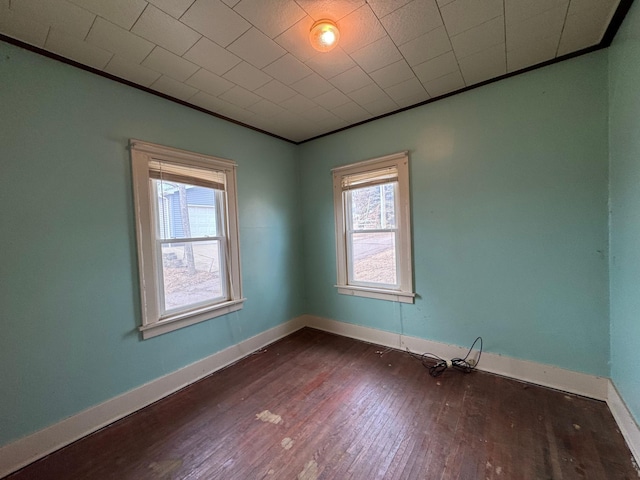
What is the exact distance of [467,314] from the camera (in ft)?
8.16

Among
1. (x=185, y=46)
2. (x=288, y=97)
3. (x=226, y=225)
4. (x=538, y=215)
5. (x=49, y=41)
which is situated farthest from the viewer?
(x=226, y=225)

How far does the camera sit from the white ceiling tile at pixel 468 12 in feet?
4.85

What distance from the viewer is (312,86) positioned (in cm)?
227

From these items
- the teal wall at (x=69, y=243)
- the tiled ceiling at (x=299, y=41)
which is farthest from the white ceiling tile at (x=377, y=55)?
the teal wall at (x=69, y=243)

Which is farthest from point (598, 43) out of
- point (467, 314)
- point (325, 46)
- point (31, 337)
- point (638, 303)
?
point (31, 337)

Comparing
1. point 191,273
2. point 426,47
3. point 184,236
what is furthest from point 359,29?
point 191,273

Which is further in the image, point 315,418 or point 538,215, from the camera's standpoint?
point 538,215

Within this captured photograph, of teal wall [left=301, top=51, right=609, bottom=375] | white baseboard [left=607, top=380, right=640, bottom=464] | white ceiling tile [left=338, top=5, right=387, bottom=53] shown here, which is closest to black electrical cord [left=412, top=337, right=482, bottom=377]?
teal wall [left=301, top=51, right=609, bottom=375]

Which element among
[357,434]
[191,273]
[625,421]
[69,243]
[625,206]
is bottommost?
[357,434]

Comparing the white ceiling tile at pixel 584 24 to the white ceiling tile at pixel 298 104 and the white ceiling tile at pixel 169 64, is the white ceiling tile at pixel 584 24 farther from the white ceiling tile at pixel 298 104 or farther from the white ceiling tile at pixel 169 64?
the white ceiling tile at pixel 169 64

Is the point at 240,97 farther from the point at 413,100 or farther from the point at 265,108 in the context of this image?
the point at 413,100

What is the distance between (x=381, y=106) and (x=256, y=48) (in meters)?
1.41

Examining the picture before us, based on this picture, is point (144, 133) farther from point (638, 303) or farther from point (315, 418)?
point (638, 303)

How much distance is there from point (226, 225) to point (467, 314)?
2.61 metres
